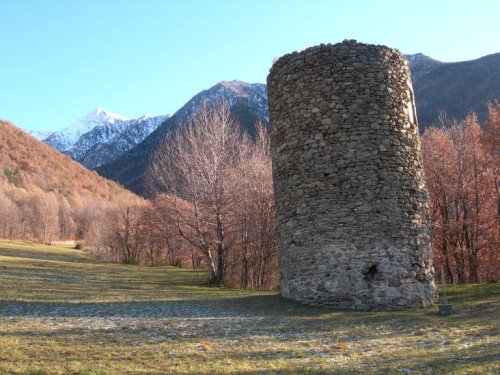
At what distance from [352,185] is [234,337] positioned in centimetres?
540

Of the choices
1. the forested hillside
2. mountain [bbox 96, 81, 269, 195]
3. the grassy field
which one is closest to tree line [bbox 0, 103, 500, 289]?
the grassy field

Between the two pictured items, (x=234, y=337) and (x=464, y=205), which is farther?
(x=464, y=205)

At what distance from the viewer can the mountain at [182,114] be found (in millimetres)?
120312

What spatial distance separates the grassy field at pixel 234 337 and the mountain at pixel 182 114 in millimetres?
101695

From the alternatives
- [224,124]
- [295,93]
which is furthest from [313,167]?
[224,124]

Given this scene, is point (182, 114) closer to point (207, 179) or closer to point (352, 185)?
point (207, 179)

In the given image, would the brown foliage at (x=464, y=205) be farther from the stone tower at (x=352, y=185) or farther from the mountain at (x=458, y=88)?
the mountain at (x=458, y=88)

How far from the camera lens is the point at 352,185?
11.8m

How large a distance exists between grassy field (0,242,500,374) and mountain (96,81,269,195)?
334ft

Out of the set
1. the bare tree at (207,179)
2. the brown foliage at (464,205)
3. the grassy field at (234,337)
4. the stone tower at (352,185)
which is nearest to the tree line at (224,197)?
the bare tree at (207,179)

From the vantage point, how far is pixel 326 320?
9.99m

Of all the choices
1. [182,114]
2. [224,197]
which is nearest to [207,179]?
[224,197]

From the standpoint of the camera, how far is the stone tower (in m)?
11.5

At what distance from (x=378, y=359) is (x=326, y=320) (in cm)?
335
